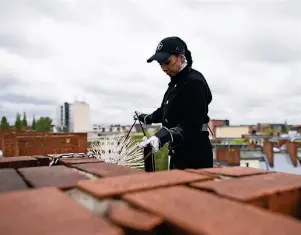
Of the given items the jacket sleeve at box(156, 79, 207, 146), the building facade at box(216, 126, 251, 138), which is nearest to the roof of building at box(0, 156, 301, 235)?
the jacket sleeve at box(156, 79, 207, 146)

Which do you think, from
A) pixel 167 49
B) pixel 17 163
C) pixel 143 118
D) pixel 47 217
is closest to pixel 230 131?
pixel 143 118

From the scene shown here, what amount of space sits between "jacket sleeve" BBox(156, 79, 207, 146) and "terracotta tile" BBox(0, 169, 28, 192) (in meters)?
1.27

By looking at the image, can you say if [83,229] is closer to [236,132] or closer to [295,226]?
[295,226]

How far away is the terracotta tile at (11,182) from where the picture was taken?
123 centimetres

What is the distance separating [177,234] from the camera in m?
0.75

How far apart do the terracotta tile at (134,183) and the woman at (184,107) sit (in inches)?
49.9

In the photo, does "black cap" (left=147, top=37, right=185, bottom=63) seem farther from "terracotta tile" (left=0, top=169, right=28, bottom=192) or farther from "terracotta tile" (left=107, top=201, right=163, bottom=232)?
"terracotta tile" (left=107, top=201, right=163, bottom=232)

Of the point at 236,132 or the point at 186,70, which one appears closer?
the point at 186,70

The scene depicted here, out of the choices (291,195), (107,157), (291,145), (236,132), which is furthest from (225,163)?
(236,132)

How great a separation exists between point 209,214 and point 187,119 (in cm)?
184

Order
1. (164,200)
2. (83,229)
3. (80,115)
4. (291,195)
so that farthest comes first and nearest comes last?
(80,115) < (291,195) < (164,200) < (83,229)

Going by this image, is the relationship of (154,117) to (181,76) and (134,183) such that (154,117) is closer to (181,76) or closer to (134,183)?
(181,76)

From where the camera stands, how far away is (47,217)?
0.80 meters

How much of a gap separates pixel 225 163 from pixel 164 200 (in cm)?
2312
